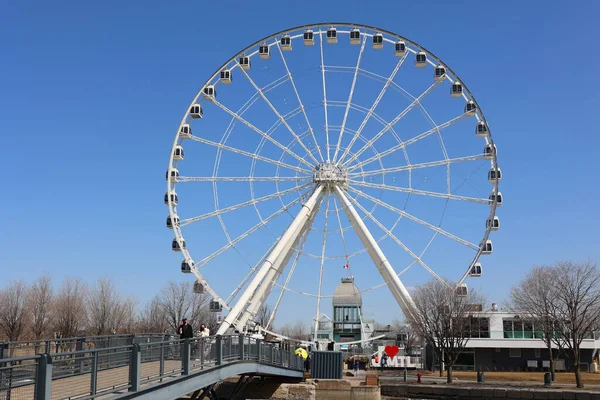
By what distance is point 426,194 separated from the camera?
49.4m

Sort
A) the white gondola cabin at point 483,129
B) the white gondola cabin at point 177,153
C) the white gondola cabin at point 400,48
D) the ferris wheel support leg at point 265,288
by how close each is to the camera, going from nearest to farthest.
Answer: the ferris wheel support leg at point 265,288, the white gondola cabin at point 483,129, the white gondola cabin at point 177,153, the white gondola cabin at point 400,48

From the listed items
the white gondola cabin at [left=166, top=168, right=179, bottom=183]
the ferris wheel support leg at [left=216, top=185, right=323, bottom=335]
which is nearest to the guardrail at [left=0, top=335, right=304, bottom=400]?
the ferris wheel support leg at [left=216, top=185, right=323, bottom=335]

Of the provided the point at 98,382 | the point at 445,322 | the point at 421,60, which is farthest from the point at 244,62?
the point at 98,382

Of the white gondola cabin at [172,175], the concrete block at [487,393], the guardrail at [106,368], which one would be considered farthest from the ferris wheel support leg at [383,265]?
the guardrail at [106,368]

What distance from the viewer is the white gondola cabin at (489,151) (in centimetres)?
4981

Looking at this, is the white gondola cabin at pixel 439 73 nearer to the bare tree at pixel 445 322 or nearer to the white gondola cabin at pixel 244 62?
the white gondola cabin at pixel 244 62

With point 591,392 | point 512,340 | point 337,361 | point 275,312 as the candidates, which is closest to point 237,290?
point 275,312

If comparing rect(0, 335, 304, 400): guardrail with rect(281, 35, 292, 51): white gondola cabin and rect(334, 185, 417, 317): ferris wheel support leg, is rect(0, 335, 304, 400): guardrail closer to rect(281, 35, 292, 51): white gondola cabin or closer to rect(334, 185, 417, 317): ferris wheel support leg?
rect(334, 185, 417, 317): ferris wheel support leg

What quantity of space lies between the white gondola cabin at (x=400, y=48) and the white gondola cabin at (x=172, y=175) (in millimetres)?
17526

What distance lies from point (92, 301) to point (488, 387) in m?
54.1

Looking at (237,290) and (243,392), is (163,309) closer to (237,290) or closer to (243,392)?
(237,290)

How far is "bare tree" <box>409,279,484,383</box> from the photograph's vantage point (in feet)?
178

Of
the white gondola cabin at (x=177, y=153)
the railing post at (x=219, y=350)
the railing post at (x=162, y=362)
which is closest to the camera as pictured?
the railing post at (x=162, y=362)

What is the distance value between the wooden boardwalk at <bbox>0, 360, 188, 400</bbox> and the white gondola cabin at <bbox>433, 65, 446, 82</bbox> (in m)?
35.3
